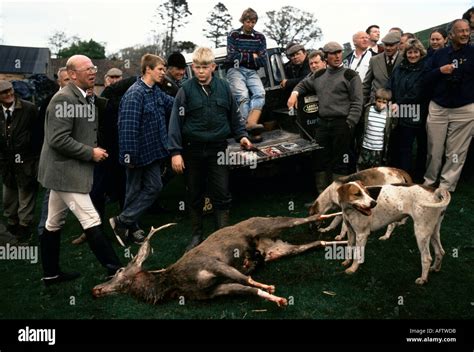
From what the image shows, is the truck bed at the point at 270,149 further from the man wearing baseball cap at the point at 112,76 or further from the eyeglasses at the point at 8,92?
the eyeglasses at the point at 8,92

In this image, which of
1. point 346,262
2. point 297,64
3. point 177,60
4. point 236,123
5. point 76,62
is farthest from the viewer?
point 297,64

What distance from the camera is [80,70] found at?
4.17 meters

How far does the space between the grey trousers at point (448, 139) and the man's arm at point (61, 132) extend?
15.9 feet

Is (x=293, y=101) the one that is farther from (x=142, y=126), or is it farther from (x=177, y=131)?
(x=142, y=126)

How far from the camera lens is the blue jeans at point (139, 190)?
5.48 m

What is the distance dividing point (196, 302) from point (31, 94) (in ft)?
26.4

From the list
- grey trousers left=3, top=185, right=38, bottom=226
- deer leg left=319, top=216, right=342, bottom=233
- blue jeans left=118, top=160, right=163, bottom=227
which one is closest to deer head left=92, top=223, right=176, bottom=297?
blue jeans left=118, top=160, right=163, bottom=227

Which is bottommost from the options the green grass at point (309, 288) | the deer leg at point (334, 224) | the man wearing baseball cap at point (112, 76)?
the green grass at point (309, 288)

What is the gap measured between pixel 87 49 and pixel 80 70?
53.3 m

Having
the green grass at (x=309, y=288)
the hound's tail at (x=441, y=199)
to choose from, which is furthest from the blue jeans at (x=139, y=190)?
the hound's tail at (x=441, y=199)

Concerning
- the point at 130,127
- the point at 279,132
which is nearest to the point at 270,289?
the point at 130,127

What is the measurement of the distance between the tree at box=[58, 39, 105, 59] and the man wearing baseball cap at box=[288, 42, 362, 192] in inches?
2004

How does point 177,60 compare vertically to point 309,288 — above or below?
above

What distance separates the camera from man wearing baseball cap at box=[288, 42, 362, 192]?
585cm
